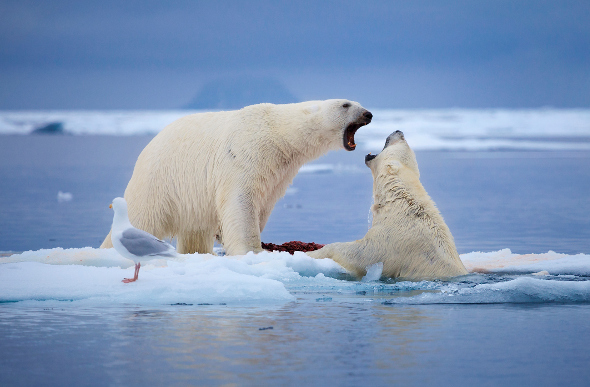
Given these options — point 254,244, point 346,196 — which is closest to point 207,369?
point 254,244

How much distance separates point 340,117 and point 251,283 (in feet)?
7.55

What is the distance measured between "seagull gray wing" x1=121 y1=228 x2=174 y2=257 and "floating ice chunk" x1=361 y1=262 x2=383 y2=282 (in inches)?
69.3

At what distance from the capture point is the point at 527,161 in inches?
991

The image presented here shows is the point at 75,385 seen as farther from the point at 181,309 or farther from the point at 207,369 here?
the point at 181,309

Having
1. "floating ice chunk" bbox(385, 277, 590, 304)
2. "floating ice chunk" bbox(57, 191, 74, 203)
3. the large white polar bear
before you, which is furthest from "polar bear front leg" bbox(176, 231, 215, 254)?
"floating ice chunk" bbox(57, 191, 74, 203)

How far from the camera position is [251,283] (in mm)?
5570

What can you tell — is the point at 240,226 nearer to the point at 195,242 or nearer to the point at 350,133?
the point at 195,242

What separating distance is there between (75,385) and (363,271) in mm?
3364

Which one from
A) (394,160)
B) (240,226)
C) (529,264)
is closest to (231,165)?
(240,226)

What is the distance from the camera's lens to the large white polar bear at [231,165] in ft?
23.5

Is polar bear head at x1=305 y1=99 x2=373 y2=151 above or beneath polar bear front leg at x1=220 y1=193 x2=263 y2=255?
above

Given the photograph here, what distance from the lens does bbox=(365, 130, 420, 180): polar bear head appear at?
22.1 ft

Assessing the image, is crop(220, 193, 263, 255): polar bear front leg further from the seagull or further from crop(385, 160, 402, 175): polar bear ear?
the seagull

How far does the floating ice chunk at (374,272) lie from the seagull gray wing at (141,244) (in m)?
1.76
